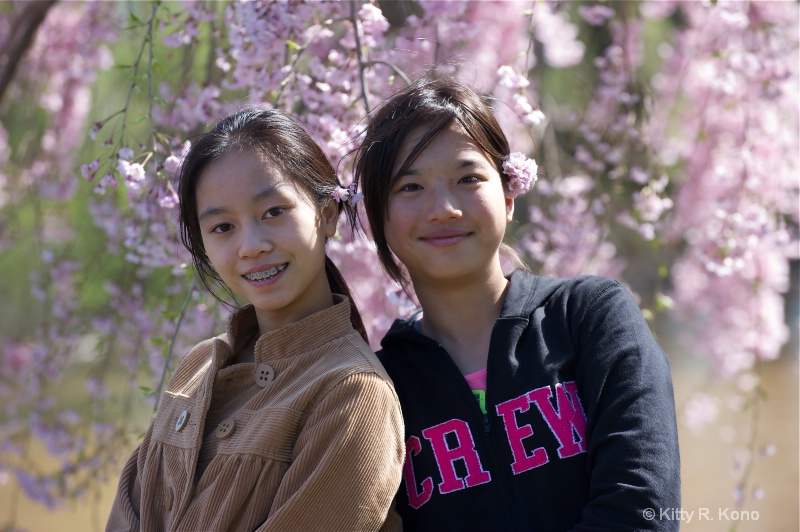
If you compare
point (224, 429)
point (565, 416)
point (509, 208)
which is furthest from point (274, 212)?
point (565, 416)

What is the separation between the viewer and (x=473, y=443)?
1.50 meters

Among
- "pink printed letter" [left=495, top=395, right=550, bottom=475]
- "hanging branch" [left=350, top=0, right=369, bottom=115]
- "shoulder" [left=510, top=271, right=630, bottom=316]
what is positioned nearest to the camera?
"pink printed letter" [left=495, top=395, right=550, bottom=475]

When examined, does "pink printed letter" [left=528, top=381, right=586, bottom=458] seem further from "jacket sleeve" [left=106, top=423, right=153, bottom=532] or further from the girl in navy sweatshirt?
"jacket sleeve" [left=106, top=423, right=153, bottom=532]

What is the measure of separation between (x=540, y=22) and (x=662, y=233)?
1.02 metres

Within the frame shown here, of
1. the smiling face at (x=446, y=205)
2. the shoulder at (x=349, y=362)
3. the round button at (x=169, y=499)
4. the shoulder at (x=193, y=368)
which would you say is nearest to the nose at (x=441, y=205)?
the smiling face at (x=446, y=205)

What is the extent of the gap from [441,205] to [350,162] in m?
0.64

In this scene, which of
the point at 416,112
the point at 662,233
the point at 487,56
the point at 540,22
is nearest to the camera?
the point at 416,112

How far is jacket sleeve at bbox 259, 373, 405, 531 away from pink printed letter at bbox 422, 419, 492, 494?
12cm

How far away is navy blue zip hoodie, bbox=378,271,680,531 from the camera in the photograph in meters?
1.38

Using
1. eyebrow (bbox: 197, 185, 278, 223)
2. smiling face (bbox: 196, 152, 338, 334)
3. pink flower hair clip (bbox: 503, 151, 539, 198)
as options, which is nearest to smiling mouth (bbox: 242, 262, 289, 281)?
smiling face (bbox: 196, 152, 338, 334)

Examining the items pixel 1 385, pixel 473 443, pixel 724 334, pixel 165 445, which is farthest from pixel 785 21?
pixel 1 385

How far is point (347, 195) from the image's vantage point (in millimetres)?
1649

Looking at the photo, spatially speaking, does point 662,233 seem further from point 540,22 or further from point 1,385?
point 1,385

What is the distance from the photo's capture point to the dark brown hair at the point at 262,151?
61.7 inches
